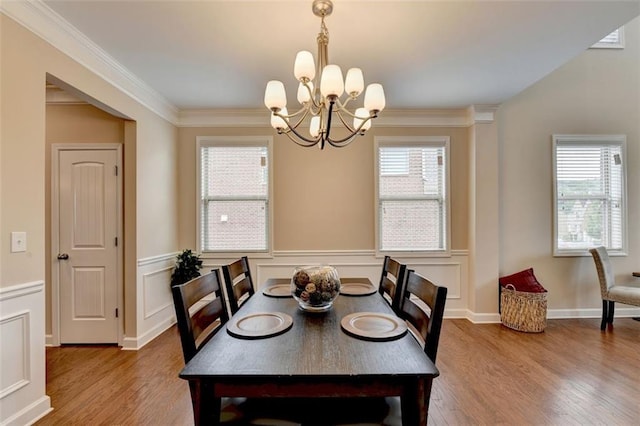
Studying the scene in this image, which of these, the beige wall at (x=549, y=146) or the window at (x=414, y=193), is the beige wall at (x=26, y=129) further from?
the beige wall at (x=549, y=146)

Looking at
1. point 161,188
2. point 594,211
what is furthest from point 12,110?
point 594,211

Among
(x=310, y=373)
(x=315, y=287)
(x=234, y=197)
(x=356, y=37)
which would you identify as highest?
(x=356, y=37)

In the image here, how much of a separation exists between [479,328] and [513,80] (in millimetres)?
2659

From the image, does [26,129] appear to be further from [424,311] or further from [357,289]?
[424,311]

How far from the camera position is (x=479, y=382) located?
2.40 meters

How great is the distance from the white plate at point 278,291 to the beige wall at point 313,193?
5.55ft

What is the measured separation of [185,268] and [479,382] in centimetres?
304

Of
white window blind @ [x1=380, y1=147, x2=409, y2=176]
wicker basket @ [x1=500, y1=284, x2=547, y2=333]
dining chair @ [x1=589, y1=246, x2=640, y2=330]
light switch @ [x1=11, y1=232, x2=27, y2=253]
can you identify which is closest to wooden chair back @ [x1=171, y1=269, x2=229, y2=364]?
light switch @ [x1=11, y1=232, x2=27, y2=253]

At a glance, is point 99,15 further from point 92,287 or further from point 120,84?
point 92,287

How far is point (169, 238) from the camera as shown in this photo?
12.1 ft

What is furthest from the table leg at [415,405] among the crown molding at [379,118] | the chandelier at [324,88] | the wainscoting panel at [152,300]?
the crown molding at [379,118]

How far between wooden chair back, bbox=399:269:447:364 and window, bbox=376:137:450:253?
2222mm

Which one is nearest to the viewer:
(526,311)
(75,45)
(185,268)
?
(75,45)

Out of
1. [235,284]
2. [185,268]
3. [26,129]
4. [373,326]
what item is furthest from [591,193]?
[26,129]
